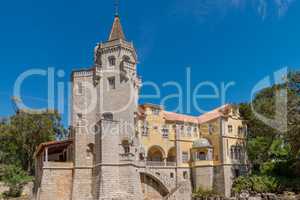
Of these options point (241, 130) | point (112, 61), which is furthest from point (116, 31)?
point (241, 130)

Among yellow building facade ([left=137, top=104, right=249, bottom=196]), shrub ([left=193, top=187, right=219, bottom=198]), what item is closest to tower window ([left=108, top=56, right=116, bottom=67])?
yellow building facade ([left=137, top=104, right=249, bottom=196])

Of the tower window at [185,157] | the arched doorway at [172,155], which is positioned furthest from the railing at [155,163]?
the tower window at [185,157]

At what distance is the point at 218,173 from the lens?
41.4 metres

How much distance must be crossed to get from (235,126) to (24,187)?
27317 millimetres

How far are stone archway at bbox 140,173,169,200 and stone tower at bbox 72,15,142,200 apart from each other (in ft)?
8.53

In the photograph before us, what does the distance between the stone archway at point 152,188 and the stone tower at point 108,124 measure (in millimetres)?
2599

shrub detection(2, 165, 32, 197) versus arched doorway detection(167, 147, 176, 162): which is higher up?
arched doorway detection(167, 147, 176, 162)

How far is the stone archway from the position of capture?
36875 millimetres

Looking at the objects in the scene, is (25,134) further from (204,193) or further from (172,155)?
(204,193)

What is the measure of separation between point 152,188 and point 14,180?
677 inches

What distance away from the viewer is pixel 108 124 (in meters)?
33.8

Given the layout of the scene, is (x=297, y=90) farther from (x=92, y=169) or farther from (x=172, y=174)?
(x=92, y=169)

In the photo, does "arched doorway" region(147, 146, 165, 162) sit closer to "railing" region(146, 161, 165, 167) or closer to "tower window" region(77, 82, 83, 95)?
"railing" region(146, 161, 165, 167)

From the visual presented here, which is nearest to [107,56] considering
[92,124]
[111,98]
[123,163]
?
[111,98]
